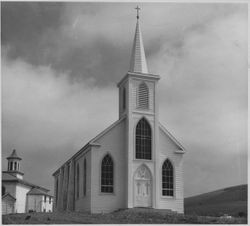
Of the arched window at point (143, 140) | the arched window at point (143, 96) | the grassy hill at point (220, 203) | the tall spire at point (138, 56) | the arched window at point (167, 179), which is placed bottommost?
the grassy hill at point (220, 203)

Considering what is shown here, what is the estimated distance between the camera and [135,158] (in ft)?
117

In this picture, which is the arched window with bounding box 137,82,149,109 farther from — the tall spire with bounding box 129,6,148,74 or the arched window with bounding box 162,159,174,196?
the arched window with bounding box 162,159,174,196

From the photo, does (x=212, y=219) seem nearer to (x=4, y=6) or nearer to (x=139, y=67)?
(x=139, y=67)

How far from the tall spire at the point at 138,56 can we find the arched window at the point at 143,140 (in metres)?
3.90

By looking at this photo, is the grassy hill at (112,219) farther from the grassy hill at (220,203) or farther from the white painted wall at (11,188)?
the white painted wall at (11,188)

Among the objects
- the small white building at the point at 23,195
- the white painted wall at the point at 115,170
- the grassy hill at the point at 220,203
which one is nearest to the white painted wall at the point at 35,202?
the small white building at the point at 23,195

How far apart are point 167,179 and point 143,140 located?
3.39m

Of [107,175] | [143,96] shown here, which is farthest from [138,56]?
[107,175]

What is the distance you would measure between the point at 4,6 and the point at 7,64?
11.0 feet

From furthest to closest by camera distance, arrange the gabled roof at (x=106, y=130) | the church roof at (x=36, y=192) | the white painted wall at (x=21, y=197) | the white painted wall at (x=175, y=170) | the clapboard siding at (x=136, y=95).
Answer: the church roof at (x=36, y=192), the white painted wall at (x=21, y=197), the clapboard siding at (x=136, y=95), the white painted wall at (x=175, y=170), the gabled roof at (x=106, y=130)

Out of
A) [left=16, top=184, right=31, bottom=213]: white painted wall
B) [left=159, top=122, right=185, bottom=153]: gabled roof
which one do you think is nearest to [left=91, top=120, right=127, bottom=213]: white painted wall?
[left=159, top=122, right=185, bottom=153]: gabled roof

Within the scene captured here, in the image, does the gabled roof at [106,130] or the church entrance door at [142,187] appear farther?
the gabled roof at [106,130]

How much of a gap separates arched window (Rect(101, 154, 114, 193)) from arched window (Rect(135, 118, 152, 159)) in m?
2.03

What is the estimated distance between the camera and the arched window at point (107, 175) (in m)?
35.0
